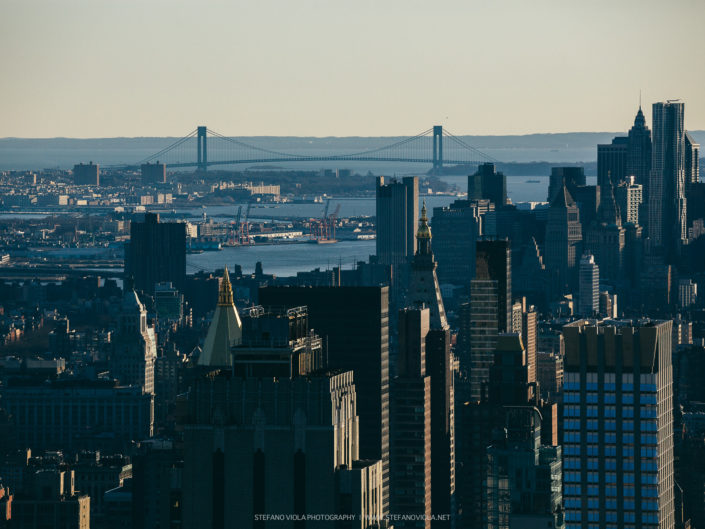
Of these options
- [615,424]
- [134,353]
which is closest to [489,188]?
[134,353]

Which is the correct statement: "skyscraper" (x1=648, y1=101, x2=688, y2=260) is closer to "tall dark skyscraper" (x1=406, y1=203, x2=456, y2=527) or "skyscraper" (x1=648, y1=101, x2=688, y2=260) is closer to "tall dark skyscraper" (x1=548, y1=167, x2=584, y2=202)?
"tall dark skyscraper" (x1=548, y1=167, x2=584, y2=202)

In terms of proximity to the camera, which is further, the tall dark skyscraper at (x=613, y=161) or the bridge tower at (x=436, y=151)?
the bridge tower at (x=436, y=151)

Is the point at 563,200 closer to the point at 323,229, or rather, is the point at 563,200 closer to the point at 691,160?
the point at 691,160

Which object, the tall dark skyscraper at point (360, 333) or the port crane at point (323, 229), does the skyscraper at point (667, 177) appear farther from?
the tall dark skyscraper at point (360, 333)

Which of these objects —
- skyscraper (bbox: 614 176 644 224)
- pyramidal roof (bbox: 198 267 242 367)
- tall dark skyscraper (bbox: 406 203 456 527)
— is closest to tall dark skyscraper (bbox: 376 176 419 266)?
skyscraper (bbox: 614 176 644 224)

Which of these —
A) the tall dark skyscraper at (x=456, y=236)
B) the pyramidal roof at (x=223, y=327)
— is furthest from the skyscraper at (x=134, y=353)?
the pyramidal roof at (x=223, y=327)

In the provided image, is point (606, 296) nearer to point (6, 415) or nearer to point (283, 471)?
point (6, 415)
